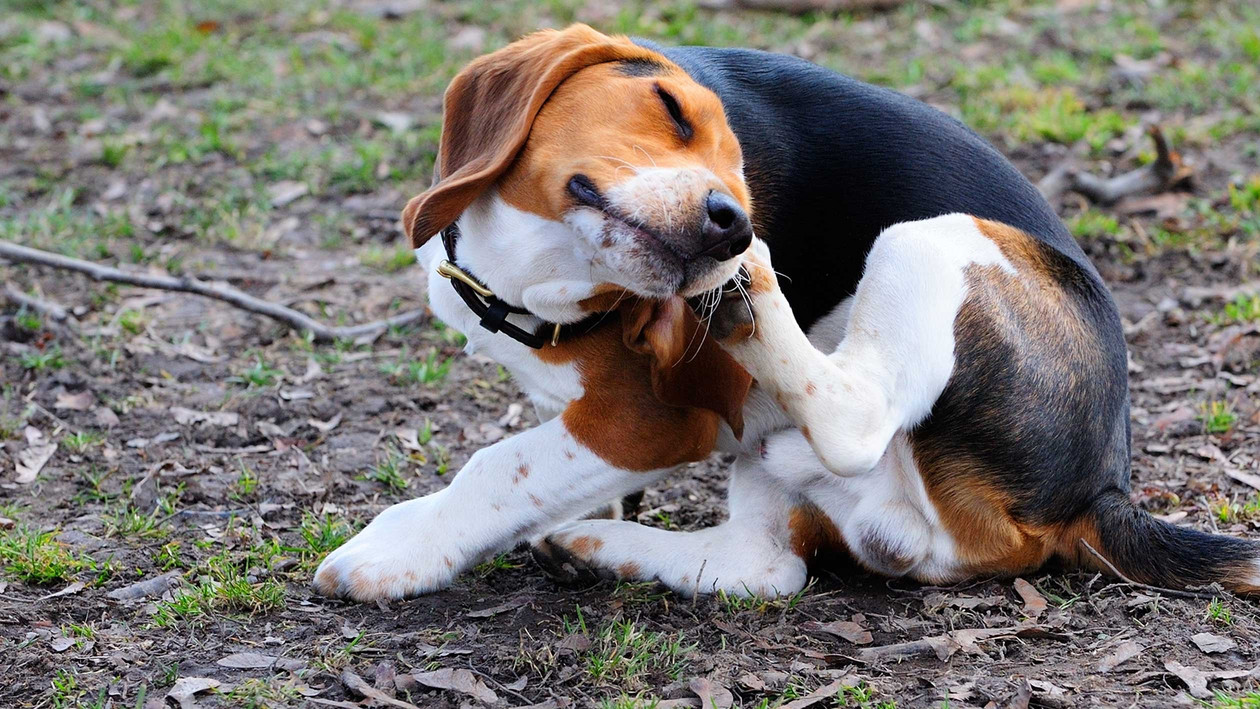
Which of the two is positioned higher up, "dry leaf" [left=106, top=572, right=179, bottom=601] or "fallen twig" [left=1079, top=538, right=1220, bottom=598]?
"fallen twig" [left=1079, top=538, right=1220, bottom=598]

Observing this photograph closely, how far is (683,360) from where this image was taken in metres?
3.28

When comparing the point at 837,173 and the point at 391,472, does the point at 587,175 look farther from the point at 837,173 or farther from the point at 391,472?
the point at 391,472

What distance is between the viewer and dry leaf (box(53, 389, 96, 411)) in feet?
15.0

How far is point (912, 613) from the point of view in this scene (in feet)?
11.1

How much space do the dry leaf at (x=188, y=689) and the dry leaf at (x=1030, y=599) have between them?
6.76 ft

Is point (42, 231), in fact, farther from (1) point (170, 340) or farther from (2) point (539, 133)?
(2) point (539, 133)

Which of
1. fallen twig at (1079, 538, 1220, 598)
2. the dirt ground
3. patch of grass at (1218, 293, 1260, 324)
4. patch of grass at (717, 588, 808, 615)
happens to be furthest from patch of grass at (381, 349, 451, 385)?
patch of grass at (1218, 293, 1260, 324)

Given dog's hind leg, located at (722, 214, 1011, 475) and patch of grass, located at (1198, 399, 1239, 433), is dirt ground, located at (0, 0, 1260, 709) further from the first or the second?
dog's hind leg, located at (722, 214, 1011, 475)

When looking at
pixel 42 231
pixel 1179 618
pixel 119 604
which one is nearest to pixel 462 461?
pixel 119 604

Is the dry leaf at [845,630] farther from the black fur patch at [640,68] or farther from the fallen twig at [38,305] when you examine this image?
the fallen twig at [38,305]

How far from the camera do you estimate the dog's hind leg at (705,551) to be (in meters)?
3.46

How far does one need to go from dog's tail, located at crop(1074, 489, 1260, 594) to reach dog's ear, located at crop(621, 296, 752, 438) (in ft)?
3.39

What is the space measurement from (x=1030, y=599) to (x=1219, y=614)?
46cm

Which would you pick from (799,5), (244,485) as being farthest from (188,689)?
(799,5)
